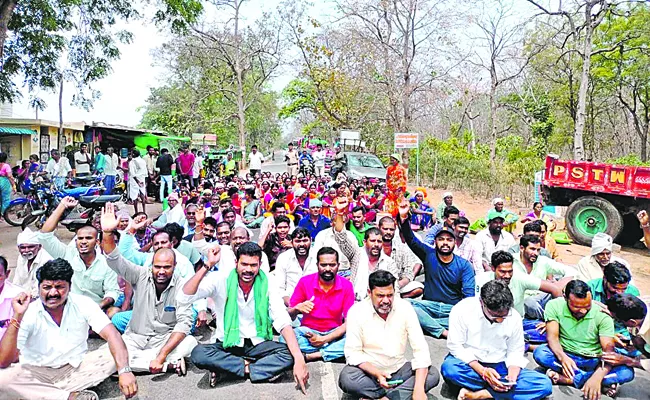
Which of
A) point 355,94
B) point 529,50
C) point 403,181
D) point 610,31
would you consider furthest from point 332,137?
point 403,181

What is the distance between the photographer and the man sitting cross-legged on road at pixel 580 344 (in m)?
3.79

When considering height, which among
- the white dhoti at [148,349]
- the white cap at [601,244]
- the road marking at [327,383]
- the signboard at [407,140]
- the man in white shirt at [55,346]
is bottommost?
the road marking at [327,383]

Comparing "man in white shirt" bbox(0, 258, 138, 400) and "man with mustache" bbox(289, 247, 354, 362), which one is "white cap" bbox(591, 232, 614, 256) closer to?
"man with mustache" bbox(289, 247, 354, 362)

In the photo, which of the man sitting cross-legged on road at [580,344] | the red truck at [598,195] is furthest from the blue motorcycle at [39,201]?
the red truck at [598,195]

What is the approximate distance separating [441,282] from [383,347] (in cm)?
160

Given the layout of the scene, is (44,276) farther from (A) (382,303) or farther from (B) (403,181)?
(B) (403,181)

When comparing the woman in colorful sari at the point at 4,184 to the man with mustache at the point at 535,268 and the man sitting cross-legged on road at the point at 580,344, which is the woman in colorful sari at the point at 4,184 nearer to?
the man with mustache at the point at 535,268

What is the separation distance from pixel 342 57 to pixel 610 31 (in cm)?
1085

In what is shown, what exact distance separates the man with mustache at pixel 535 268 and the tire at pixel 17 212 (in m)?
9.29

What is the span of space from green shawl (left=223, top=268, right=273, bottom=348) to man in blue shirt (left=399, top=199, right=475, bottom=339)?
65.1 inches

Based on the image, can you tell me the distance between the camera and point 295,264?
5.21 metres

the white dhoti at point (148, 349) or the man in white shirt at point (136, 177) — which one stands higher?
the man in white shirt at point (136, 177)

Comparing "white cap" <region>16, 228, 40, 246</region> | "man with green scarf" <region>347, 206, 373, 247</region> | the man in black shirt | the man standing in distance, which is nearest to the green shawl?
"white cap" <region>16, 228, 40, 246</region>

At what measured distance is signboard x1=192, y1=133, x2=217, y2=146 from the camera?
92.1 feet
